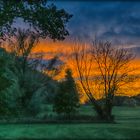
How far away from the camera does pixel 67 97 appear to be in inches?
1743

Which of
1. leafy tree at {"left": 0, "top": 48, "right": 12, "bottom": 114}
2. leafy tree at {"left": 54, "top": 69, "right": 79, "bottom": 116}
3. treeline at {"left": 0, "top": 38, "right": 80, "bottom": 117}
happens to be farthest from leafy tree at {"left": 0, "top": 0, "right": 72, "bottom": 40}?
leafy tree at {"left": 54, "top": 69, "right": 79, "bottom": 116}

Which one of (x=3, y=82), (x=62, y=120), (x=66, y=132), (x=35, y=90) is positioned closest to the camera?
(x=3, y=82)

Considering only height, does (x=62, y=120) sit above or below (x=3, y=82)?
below

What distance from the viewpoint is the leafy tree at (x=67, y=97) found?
43.9 metres

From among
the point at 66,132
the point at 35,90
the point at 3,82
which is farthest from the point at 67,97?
the point at 3,82

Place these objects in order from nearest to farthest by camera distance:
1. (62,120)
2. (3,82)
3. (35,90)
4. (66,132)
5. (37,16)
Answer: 1. (37,16)
2. (3,82)
3. (66,132)
4. (62,120)
5. (35,90)

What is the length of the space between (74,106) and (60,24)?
26851 mm

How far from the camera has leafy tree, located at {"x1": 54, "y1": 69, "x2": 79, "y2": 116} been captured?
144 ft

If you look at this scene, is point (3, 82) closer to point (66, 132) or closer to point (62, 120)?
point (66, 132)

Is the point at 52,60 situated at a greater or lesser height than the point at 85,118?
greater

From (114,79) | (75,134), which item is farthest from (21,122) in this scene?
A: (114,79)

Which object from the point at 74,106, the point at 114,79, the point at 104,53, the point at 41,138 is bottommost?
the point at 41,138

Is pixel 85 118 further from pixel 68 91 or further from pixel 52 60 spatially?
pixel 52 60

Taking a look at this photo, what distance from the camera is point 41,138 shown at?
28.9 m
